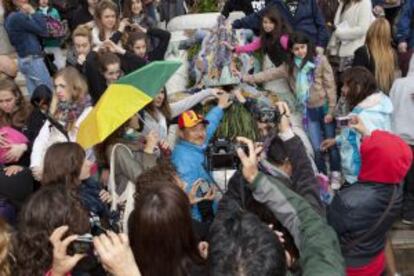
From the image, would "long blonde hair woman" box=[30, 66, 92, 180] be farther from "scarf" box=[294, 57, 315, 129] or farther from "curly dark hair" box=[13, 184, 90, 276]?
"scarf" box=[294, 57, 315, 129]

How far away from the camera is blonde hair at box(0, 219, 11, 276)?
2.71m

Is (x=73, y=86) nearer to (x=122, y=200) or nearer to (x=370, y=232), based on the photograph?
(x=122, y=200)

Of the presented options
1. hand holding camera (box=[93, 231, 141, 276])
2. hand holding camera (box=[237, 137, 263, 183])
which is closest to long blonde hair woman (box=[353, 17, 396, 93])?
hand holding camera (box=[237, 137, 263, 183])

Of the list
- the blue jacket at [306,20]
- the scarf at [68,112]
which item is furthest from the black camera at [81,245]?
the blue jacket at [306,20]

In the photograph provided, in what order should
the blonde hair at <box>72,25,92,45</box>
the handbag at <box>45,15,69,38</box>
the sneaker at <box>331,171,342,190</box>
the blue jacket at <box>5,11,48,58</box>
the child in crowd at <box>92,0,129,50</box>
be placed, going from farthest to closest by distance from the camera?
the handbag at <box>45,15,69,38</box> → the blue jacket at <box>5,11,48,58</box> → the child in crowd at <box>92,0,129,50</box> → the blonde hair at <box>72,25,92,45</box> → the sneaker at <box>331,171,342,190</box>

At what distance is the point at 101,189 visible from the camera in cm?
425

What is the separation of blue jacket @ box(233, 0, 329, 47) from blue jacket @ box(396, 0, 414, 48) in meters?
0.82

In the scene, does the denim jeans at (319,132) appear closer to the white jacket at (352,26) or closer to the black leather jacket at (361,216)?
the white jacket at (352,26)

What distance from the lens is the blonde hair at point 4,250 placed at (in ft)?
8.88

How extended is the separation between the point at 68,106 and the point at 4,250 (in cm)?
230

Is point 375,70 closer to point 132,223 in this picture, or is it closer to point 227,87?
point 227,87

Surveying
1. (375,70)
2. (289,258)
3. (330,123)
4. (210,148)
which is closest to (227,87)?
(330,123)

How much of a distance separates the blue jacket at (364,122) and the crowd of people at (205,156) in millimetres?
13

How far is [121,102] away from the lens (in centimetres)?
420
